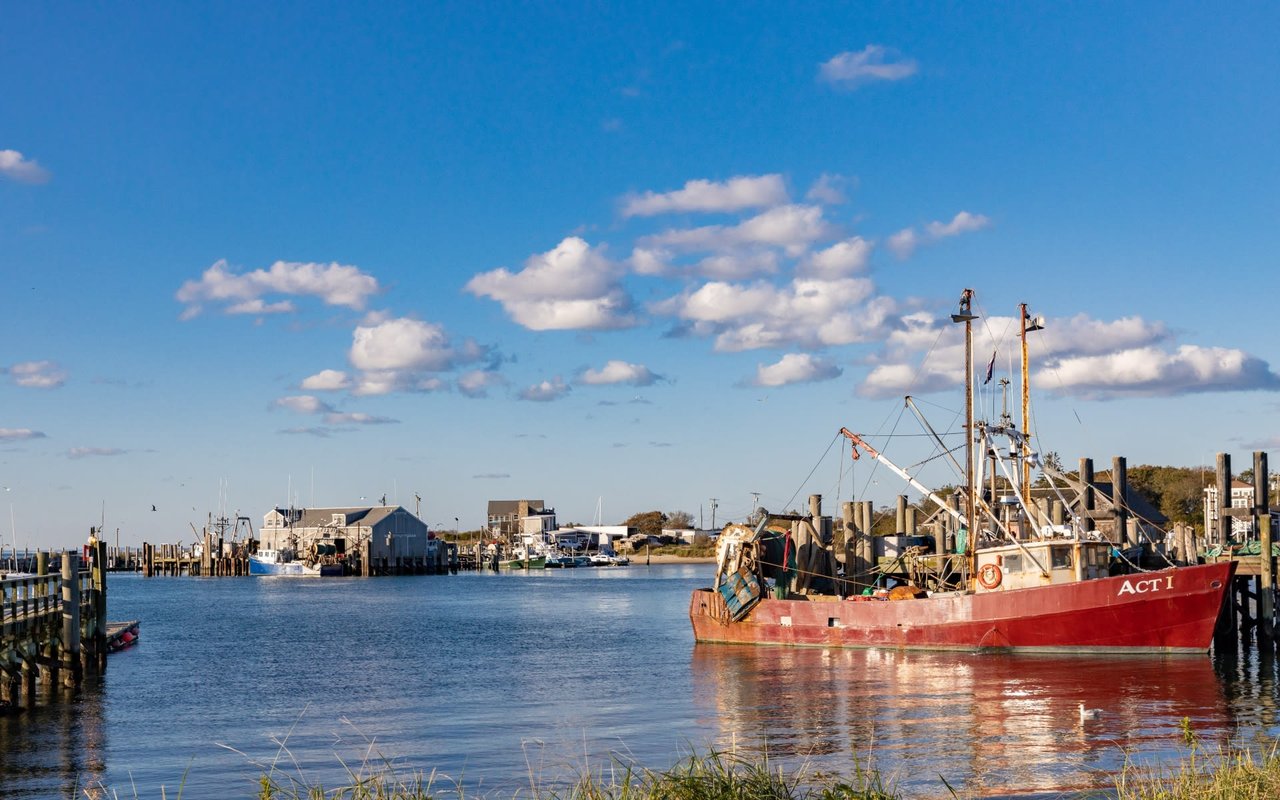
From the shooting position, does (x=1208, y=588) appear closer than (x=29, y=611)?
No

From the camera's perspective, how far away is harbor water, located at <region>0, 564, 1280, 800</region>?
22594mm

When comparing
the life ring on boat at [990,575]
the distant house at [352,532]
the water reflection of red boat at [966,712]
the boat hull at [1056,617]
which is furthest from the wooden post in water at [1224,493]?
the distant house at [352,532]

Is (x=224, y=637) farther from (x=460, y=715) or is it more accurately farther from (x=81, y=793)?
(x=81, y=793)

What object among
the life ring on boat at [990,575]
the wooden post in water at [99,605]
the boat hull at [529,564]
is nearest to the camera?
the life ring on boat at [990,575]

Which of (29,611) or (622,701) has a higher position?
(29,611)

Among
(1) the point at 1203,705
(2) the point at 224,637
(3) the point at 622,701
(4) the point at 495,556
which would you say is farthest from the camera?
(4) the point at 495,556

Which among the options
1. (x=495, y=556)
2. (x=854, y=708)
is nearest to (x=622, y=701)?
(x=854, y=708)

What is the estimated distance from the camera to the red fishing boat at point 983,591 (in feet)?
125

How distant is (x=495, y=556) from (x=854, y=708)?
162695 mm

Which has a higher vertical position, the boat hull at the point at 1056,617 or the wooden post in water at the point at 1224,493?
the wooden post in water at the point at 1224,493

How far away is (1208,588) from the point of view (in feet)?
122

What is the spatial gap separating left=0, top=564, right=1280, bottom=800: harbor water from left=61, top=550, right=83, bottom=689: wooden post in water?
0.77m

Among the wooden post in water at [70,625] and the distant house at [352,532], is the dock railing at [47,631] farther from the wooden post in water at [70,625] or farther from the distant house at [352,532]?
the distant house at [352,532]

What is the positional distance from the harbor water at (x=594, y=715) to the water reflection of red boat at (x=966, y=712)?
0.33ft
